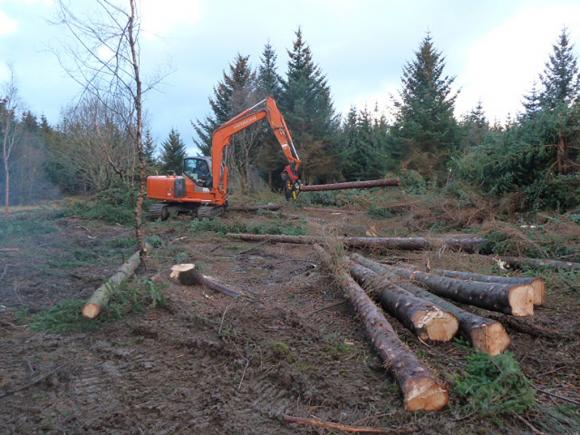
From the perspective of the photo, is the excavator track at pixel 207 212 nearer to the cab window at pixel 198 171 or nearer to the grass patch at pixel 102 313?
the cab window at pixel 198 171

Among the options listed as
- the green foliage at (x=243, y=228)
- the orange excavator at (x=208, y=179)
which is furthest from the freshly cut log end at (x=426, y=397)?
the orange excavator at (x=208, y=179)

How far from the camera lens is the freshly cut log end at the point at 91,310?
422cm

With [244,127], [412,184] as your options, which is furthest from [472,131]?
[244,127]

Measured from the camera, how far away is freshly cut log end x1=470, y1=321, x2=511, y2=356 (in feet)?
10.5

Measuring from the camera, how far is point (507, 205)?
984 centimetres

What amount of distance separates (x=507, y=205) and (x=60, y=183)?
28139 millimetres

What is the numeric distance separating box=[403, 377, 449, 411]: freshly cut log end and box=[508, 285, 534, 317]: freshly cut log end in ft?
4.76

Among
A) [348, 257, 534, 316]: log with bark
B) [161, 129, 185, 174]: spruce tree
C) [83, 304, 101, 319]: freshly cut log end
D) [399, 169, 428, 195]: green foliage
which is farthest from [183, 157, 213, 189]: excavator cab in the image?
[161, 129, 185, 174]: spruce tree

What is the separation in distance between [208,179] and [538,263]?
10467mm

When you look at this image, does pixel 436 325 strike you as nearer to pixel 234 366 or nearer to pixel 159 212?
pixel 234 366

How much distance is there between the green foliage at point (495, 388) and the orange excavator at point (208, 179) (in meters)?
10.2

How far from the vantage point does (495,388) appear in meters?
2.65

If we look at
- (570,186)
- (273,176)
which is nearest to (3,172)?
(273,176)

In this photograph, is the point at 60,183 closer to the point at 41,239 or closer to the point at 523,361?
the point at 41,239
